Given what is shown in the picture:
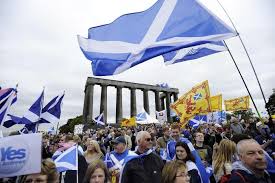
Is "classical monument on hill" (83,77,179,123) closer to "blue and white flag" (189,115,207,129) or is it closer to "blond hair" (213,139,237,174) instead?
"blue and white flag" (189,115,207,129)

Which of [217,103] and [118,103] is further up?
[118,103]

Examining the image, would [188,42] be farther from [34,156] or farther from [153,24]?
[34,156]

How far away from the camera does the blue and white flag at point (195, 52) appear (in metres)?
7.14

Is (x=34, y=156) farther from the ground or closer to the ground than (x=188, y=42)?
closer to the ground

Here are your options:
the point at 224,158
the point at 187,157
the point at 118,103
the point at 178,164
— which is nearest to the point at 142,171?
the point at 187,157

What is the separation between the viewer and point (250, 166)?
3.17 m

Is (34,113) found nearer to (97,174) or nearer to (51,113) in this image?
(51,113)

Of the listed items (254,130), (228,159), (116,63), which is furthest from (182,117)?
(228,159)

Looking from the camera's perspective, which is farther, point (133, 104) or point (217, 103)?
point (133, 104)

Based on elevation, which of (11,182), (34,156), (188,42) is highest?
(188,42)

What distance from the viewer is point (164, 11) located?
256 inches

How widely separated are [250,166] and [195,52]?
5.14m

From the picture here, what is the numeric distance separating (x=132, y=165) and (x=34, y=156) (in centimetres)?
221

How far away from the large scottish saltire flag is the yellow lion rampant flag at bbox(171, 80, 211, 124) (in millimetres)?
6580
